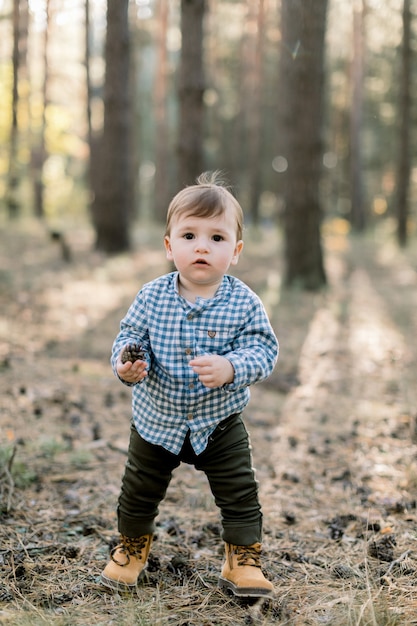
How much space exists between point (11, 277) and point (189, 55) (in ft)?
14.6

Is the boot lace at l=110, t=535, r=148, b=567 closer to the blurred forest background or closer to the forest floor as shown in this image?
the forest floor

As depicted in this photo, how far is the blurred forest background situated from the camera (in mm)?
10641

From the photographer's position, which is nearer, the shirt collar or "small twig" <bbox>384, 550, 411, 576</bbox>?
the shirt collar

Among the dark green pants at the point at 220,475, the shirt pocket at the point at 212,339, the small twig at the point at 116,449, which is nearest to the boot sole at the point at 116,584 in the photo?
the dark green pants at the point at 220,475

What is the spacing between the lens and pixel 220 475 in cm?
280

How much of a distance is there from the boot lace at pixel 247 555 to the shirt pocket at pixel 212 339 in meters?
0.86

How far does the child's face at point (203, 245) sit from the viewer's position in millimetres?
2719

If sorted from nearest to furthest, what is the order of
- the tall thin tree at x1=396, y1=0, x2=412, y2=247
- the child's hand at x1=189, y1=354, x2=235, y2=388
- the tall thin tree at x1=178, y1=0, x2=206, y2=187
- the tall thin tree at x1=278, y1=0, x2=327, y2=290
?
1. the child's hand at x1=189, y1=354, x2=235, y2=388
2. the tall thin tree at x1=178, y1=0, x2=206, y2=187
3. the tall thin tree at x1=278, y1=0, x2=327, y2=290
4. the tall thin tree at x1=396, y1=0, x2=412, y2=247

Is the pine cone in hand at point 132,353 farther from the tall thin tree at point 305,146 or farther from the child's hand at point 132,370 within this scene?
the tall thin tree at point 305,146

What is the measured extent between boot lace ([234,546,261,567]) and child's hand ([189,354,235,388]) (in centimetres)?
80

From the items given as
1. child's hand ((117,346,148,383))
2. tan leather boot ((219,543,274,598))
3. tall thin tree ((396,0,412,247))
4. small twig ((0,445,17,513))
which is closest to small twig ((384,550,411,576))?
tan leather boot ((219,543,274,598))

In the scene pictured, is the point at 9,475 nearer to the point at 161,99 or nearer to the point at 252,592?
the point at 252,592

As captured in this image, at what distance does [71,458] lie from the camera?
14.3 feet

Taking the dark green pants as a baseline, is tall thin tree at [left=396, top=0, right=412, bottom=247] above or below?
above
